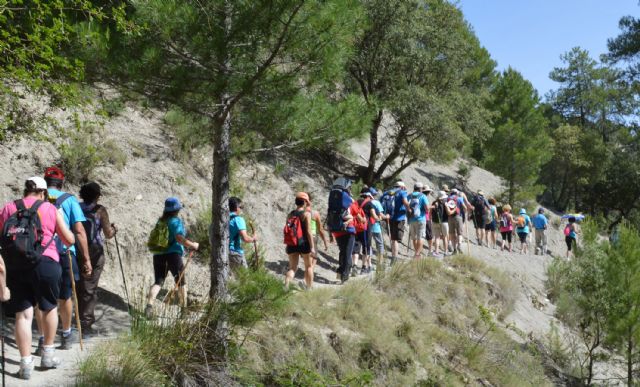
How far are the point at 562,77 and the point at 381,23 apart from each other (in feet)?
110

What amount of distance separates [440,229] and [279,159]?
5119 millimetres

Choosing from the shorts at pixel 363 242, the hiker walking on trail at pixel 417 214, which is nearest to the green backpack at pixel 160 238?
the shorts at pixel 363 242

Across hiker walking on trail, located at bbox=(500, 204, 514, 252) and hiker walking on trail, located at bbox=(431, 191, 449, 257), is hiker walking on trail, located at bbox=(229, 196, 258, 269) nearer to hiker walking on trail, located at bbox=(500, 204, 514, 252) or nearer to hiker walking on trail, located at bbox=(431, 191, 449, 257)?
hiker walking on trail, located at bbox=(431, 191, 449, 257)

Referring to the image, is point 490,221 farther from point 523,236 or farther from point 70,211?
point 70,211

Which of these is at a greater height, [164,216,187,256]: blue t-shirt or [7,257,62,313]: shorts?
[164,216,187,256]: blue t-shirt

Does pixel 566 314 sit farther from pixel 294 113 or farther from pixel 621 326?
pixel 294 113

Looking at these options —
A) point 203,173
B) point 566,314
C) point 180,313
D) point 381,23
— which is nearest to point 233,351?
point 180,313

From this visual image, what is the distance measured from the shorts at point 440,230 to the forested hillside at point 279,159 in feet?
2.23

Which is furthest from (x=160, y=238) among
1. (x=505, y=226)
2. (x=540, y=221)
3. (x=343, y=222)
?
(x=540, y=221)

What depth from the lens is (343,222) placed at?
966 centimetres

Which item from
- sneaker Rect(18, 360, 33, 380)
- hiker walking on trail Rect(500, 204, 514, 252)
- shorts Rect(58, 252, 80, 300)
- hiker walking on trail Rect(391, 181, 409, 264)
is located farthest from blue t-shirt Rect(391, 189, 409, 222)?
hiker walking on trail Rect(500, 204, 514, 252)

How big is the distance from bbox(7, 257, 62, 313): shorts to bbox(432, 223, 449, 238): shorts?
379 inches

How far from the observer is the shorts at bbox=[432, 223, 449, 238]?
43.4ft

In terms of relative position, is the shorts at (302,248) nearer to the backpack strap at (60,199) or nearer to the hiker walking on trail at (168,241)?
the hiker walking on trail at (168,241)
